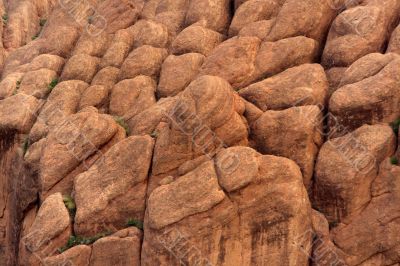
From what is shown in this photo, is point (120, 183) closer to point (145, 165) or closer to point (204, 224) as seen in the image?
point (145, 165)

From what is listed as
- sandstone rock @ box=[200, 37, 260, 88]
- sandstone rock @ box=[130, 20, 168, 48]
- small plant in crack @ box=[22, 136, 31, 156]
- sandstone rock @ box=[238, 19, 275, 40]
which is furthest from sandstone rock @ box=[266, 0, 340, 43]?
small plant in crack @ box=[22, 136, 31, 156]

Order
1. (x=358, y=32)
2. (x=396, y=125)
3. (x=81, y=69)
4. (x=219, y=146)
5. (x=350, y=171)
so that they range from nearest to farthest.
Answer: (x=350, y=171)
(x=396, y=125)
(x=219, y=146)
(x=358, y=32)
(x=81, y=69)

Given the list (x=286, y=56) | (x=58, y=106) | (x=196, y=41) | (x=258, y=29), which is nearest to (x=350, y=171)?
(x=286, y=56)

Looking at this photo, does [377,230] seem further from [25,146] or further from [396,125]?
[25,146]

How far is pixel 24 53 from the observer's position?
1834 inches

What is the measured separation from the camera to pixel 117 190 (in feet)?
101

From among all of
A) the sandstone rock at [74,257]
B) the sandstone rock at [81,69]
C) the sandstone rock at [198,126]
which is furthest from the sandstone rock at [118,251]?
the sandstone rock at [81,69]

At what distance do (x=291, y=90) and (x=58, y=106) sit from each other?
53.0 feet

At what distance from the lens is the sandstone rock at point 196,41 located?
1523 inches

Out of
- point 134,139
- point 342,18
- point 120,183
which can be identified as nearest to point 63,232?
point 120,183

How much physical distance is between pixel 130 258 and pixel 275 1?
20835mm

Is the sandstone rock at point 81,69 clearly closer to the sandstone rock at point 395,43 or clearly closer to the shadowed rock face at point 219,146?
the shadowed rock face at point 219,146

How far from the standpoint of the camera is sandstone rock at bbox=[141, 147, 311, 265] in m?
27.0

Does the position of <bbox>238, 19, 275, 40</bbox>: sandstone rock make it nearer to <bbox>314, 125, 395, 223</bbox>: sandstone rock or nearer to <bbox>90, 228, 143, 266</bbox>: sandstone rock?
<bbox>314, 125, 395, 223</bbox>: sandstone rock
